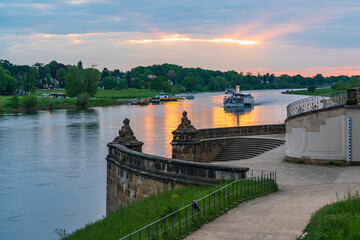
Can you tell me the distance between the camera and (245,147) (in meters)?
30.7

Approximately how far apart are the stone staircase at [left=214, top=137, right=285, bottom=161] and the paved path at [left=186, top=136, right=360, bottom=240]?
24.8 feet

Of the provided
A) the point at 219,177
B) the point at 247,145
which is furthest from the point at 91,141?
the point at 219,177

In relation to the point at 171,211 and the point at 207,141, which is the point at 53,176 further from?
the point at 171,211

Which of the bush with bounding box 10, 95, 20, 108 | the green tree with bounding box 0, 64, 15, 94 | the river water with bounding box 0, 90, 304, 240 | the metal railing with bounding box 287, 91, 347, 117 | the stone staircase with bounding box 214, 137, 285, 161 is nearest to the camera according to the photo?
the metal railing with bounding box 287, 91, 347, 117

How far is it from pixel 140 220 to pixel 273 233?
4.66m

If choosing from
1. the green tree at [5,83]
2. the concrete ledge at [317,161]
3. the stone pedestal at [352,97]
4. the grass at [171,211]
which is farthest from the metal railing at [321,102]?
the green tree at [5,83]

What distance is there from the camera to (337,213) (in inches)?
454

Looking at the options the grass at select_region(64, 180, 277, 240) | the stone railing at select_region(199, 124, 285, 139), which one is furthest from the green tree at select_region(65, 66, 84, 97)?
the grass at select_region(64, 180, 277, 240)

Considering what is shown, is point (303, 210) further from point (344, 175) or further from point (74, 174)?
point (74, 174)

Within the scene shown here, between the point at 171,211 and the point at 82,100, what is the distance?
128m

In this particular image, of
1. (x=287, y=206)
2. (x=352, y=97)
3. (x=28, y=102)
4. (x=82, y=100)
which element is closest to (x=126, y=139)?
(x=352, y=97)

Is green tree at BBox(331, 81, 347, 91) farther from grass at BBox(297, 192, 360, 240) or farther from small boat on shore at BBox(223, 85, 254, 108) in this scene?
grass at BBox(297, 192, 360, 240)

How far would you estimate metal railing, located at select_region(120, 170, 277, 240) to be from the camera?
1142 centimetres

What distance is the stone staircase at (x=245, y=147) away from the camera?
2970cm
